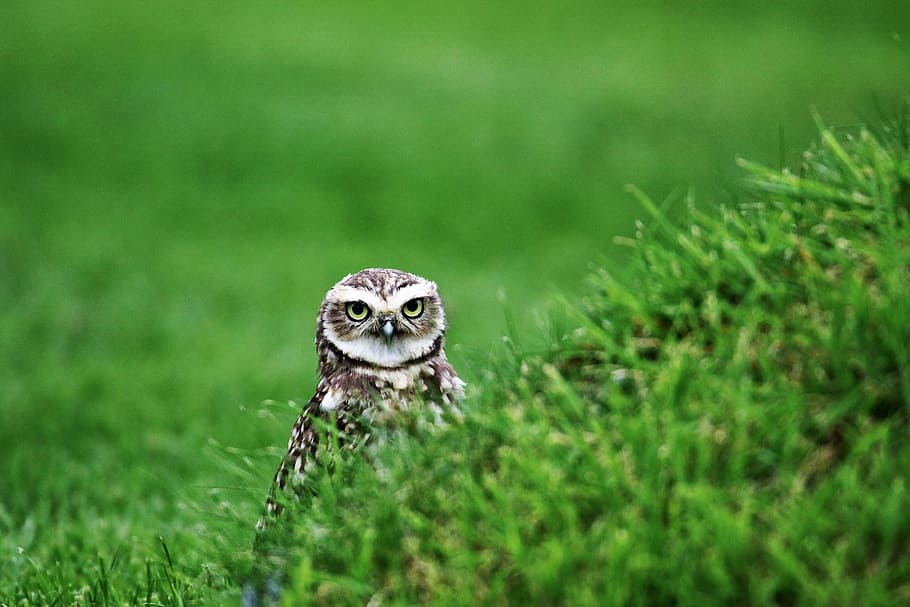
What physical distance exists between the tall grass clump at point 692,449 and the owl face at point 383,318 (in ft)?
3.84

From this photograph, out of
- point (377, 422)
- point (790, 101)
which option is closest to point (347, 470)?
point (377, 422)

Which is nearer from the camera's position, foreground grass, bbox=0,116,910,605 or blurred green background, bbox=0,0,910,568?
foreground grass, bbox=0,116,910,605

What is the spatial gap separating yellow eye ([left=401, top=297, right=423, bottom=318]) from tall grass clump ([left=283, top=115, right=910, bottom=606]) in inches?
52.1

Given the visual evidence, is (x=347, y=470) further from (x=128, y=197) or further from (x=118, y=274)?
(x=128, y=197)

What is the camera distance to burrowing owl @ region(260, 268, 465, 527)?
3.74 meters

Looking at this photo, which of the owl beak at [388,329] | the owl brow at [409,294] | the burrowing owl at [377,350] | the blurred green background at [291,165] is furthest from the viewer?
the blurred green background at [291,165]

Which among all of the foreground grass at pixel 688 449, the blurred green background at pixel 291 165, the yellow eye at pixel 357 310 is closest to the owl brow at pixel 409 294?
the yellow eye at pixel 357 310

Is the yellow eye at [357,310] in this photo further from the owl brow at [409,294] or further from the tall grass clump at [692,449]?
the tall grass clump at [692,449]

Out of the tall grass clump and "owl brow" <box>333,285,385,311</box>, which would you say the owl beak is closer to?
"owl brow" <box>333,285,385,311</box>

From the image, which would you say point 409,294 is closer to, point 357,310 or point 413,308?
point 413,308

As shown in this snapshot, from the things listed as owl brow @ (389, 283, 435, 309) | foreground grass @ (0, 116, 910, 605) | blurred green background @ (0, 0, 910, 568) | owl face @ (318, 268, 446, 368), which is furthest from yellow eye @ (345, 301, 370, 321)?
blurred green background @ (0, 0, 910, 568)

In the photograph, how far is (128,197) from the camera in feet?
45.2

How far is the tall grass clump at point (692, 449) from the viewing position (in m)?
2.21

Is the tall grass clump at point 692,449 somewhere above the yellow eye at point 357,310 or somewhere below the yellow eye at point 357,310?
below
